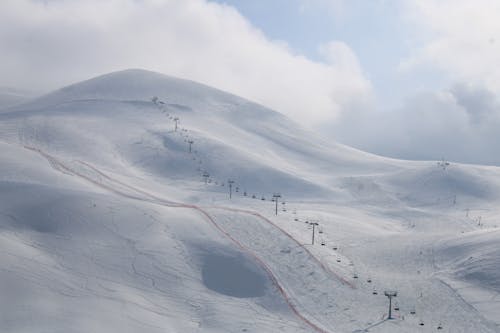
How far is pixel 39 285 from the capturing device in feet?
105

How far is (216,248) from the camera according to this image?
41.8 metres

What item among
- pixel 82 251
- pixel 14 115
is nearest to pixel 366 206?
pixel 82 251

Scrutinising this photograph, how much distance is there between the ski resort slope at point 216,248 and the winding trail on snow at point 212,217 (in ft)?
0.62

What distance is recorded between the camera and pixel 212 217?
161ft

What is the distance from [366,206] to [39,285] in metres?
54.9

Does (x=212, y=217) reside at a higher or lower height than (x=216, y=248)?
higher

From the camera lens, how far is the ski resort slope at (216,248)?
32.8 m

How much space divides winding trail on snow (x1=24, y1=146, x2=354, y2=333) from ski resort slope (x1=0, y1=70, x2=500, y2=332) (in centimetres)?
19

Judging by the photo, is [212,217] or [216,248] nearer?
[216,248]

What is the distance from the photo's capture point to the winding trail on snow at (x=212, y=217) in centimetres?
3538

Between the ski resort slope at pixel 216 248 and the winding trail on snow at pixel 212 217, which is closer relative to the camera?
the ski resort slope at pixel 216 248

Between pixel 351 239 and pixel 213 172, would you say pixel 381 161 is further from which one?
pixel 351 239

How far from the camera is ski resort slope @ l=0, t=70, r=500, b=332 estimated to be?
32.8 metres

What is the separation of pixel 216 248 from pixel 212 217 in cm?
736
